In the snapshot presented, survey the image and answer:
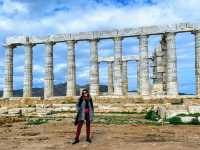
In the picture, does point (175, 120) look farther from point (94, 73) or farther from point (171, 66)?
point (94, 73)

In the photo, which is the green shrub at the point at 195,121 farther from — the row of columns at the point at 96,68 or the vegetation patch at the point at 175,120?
the row of columns at the point at 96,68

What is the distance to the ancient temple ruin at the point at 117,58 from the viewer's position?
53.6 meters

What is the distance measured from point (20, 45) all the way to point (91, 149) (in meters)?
47.3

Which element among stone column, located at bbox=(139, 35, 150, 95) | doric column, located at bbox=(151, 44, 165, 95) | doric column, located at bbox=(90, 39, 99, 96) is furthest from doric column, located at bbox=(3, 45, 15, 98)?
doric column, located at bbox=(151, 44, 165, 95)

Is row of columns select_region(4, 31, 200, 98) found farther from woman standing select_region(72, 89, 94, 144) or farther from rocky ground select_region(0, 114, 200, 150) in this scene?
woman standing select_region(72, 89, 94, 144)

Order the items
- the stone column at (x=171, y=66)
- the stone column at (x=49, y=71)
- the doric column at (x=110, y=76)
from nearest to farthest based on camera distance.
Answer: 1. the stone column at (x=171, y=66)
2. the stone column at (x=49, y=71)
3. the doric column at (x=110, y=76)

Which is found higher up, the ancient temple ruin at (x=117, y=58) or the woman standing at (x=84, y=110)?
the ancient temple ruin at (x=117, y=58)

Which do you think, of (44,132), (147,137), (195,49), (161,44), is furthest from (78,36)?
(147,137)

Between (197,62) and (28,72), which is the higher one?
(197,62)

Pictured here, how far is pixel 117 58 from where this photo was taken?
2253 inches

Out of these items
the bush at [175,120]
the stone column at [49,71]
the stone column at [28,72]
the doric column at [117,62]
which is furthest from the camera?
the stone column at [28,72]

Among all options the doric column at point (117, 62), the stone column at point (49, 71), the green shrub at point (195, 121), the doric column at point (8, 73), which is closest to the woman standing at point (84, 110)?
the green shrub at point (195, 121)

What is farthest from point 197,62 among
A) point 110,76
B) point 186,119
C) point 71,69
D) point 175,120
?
point 175,120

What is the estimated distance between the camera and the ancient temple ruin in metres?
53.6
